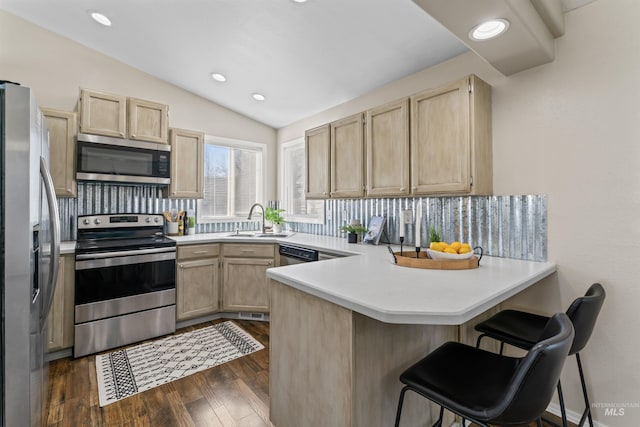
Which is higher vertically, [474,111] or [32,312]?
[474,111]

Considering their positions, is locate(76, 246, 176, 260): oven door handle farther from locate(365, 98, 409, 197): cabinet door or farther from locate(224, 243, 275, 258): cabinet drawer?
locate(365, 98, 409, 197): cabinet door

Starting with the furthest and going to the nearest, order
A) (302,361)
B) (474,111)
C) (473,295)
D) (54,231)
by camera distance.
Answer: (474,111) < (54,231) < (302,361) < (473,295)

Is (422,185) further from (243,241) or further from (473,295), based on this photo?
(243,241)

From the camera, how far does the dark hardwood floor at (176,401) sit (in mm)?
1760

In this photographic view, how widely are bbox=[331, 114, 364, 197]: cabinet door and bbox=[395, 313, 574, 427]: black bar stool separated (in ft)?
5.60

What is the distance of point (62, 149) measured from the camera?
266cm

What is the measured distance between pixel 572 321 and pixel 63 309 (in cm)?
343

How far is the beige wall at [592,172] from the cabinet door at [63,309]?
11.3 ft

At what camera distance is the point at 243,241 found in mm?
3252

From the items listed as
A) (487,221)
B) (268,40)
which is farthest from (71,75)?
(487,221)

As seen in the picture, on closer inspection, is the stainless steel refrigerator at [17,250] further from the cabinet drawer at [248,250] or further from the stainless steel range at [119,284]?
the cabinet drawer at [248,250]

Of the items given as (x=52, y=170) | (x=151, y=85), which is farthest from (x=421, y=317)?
(x=151, y=85)

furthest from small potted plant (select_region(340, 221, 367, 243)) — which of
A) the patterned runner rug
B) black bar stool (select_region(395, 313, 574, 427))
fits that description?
black bar stool (select_region(395, 313, 574, 427))

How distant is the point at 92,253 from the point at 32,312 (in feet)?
4.69
